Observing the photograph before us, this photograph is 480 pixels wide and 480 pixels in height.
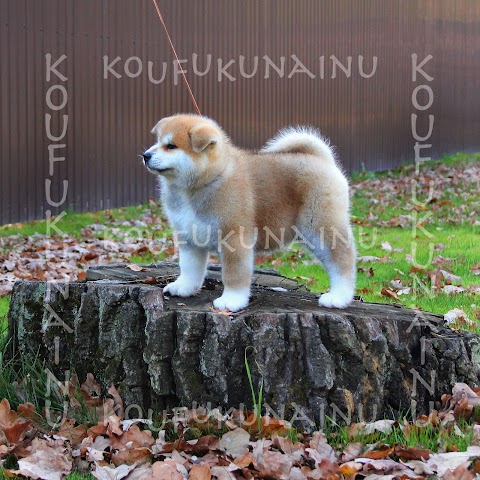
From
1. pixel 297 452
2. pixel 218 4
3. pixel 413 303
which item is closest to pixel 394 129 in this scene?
pixel 218 4

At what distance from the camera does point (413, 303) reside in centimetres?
509

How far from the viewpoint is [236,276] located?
3488 mm

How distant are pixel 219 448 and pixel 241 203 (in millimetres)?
1218

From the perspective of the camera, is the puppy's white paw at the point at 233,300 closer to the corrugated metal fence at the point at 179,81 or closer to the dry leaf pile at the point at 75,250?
the dry leaf pile at the point at 75,250

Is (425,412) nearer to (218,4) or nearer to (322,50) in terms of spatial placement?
(218,4)

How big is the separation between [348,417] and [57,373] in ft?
4.91

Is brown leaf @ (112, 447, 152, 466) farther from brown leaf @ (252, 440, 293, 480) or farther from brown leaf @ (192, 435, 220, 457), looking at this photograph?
brown leaf @ (252, 440, 293, 480)

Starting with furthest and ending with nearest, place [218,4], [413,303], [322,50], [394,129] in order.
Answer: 1. [394,129]
2. [322,50]
3. [218,4]
4. [413,303]

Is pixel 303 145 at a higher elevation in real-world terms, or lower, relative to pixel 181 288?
higher

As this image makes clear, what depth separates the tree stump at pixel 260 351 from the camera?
320cm

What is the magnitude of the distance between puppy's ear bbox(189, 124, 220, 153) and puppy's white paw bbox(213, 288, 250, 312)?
0.72 m

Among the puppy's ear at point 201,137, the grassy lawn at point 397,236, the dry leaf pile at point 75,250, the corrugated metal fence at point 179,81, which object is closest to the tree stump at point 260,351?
the puppy's ear at point 201,137

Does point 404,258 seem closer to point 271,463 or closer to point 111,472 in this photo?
point 271,463

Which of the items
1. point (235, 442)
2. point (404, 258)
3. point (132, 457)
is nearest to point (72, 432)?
point (132, 457)
